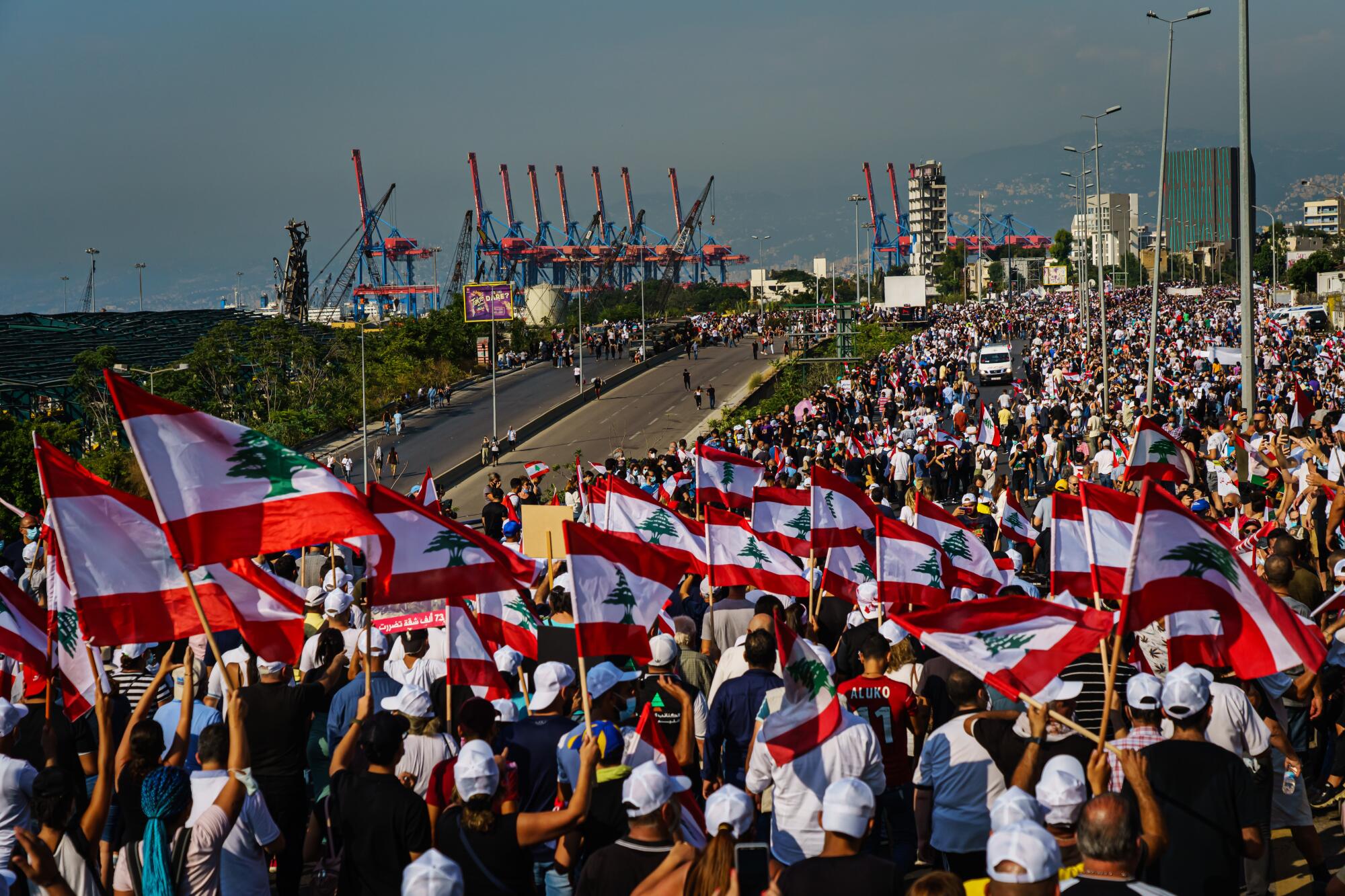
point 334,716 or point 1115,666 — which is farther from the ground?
point 1115,666

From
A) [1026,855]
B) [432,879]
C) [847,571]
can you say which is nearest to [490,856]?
[432,879]

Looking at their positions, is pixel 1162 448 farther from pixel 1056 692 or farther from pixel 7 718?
pixel 7 718

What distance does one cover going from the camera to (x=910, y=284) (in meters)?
96.8

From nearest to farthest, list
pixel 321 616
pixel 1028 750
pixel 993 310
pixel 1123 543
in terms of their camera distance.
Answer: pixel 1028 750 → pixel 1123 543 → pixel 321 616 → pixel 993 310

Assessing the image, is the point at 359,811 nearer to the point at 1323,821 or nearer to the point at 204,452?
the point at 204,452

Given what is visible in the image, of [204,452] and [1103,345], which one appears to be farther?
[1103,345]

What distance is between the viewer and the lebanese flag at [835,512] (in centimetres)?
1035

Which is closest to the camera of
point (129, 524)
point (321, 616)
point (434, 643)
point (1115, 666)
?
point (1115, 666)

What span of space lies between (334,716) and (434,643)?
1.37 meters

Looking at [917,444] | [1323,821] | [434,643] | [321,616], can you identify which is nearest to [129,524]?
[434,643]

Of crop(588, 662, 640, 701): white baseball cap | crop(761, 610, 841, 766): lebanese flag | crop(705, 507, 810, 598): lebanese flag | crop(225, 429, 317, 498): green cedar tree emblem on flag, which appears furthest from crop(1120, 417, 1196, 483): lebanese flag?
crop(225, 429, 317, 498): green cedar tree emblem on flag

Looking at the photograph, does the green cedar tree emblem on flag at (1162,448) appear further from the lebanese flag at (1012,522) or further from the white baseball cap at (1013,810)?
the white baseball cap at (1013,810)

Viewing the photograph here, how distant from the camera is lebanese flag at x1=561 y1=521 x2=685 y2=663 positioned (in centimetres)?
673

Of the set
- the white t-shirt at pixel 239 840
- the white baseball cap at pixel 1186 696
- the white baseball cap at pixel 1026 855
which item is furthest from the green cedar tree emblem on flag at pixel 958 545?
the white baseball cap at pixel 1026 855
